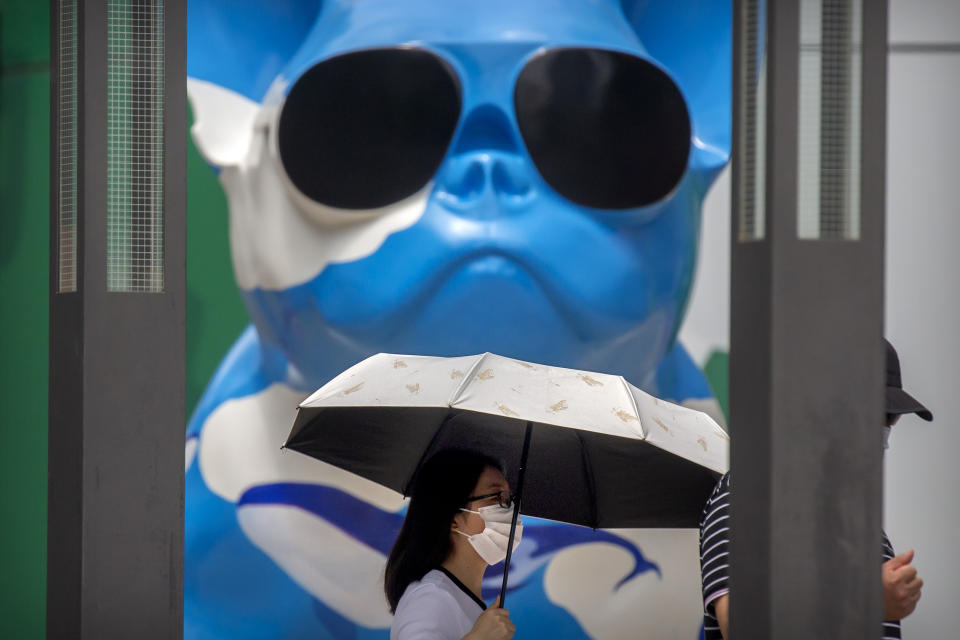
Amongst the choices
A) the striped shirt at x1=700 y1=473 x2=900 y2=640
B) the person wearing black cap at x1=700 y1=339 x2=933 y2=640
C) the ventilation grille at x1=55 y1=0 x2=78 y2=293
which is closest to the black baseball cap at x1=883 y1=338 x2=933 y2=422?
the person wearing black cap at x1=700 y1=339 x2=933 y2=640

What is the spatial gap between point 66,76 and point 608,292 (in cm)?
149

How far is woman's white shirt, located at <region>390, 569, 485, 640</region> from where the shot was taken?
1.98 meters

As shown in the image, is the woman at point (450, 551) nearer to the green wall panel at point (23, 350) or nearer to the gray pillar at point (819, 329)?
the gray pillar at point (819, 329)

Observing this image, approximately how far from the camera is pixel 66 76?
1.76m

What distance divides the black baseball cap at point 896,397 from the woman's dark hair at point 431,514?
73cm

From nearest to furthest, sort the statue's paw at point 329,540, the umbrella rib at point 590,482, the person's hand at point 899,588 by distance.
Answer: the person's hand at point 899,588, the umbrella rib at point 590,482, the statue's paw at point 329,540

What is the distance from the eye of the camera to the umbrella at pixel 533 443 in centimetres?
216

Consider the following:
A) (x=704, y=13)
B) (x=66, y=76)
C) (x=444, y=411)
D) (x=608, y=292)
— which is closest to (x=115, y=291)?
(x=66, y=76)

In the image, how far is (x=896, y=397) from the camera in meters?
2.21

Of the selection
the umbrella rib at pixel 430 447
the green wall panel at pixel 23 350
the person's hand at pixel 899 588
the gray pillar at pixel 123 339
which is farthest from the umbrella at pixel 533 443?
the green wall panel at pixel 23 350

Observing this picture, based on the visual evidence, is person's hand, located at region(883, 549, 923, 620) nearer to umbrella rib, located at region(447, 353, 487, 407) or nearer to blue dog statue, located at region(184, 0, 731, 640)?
umbrella rib, located at region(447, 353, 487, 407)

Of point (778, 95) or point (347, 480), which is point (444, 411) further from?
point (778, 95)

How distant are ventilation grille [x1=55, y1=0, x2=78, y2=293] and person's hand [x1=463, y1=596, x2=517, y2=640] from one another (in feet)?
2.82

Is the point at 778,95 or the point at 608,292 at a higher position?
the point at 778,95
